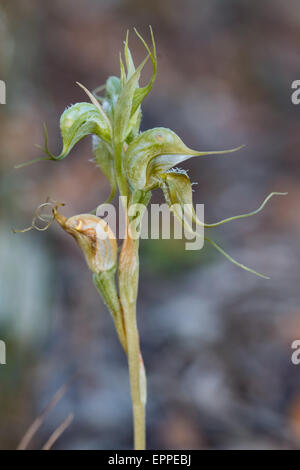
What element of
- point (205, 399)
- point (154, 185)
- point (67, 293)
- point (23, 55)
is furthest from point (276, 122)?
point (154, 185)

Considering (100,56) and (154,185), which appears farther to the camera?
(100,56)

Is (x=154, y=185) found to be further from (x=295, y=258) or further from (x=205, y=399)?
(x=295, y=258)

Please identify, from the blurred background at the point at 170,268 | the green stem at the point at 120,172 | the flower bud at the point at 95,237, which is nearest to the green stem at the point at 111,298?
the flower bud at the point at 95,237

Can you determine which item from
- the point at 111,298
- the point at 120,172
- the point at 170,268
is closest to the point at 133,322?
the point at 111,298

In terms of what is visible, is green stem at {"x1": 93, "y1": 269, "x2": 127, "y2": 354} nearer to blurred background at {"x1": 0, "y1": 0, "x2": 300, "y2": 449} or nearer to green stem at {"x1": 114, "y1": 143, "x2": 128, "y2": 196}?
green stem at {"x1": 114, "y1": 143, "x2": 128, "y2": 196}

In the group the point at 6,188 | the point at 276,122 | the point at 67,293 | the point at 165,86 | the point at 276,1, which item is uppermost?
the point at 276,1

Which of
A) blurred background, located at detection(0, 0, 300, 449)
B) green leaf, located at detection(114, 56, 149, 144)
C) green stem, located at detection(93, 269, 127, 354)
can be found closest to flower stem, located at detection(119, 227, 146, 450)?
green stem, located at detection(93, 269, 127, 354)

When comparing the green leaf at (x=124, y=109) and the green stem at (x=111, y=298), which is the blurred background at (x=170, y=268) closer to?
the green stem at (x=111, y=298)

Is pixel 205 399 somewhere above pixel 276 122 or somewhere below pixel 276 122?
below
